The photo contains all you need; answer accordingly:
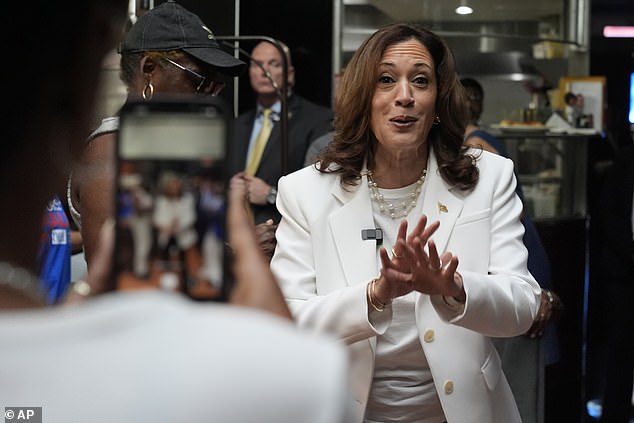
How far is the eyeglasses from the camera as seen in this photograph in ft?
8.52

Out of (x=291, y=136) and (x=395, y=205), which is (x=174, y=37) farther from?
(x=291, y=136)

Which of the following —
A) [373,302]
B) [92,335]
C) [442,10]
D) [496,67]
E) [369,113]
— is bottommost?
[373,302]

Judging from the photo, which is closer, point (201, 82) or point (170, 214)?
point (170, 214)

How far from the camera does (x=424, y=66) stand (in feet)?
8.74

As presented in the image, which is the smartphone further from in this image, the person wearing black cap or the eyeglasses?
the eyeglasses

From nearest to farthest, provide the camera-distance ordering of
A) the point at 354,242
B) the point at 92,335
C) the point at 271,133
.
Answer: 1. the point at 92,335
2. the point at 354,242
3. the point at 271,133

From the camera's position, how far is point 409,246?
2.18 m

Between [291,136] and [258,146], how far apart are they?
6.3 inches

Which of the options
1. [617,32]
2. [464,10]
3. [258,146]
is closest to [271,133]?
[258,146]

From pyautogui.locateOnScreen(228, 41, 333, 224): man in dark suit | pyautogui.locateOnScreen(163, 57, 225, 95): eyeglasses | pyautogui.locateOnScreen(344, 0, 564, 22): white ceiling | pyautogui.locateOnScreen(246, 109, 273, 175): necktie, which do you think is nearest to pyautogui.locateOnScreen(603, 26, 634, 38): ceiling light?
pyautogui.locateOnScreen(344, 0, 564, 22): white ceiling

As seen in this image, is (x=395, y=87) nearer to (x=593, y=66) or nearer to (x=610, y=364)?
(x=610, y=364)

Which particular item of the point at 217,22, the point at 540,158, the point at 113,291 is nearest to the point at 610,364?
the point at 540,158

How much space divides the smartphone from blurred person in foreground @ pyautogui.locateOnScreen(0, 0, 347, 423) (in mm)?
76

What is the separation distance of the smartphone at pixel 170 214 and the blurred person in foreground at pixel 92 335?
76 millimetres
